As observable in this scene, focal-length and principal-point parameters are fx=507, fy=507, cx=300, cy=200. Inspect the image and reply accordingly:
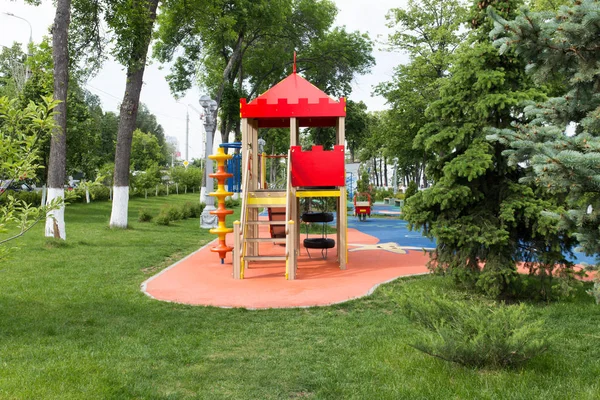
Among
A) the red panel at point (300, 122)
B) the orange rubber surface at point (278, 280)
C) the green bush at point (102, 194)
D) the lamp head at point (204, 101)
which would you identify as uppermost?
the lamp head at point (204, 101)

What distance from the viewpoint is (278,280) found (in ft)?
29.0

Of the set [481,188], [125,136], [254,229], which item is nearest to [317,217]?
[254,229]

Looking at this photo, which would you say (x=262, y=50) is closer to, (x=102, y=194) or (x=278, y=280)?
(x=102, y=194)

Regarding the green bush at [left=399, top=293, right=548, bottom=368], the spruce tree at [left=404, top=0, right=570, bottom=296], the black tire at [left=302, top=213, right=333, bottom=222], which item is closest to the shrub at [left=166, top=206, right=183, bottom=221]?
the black tire at [left=302, top=213, right=333, bottom=222]

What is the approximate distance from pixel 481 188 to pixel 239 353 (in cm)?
426

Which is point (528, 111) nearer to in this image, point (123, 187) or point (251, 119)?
point (251, 119)

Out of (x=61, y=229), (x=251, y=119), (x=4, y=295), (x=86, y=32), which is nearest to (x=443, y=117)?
(x=251, y=119)

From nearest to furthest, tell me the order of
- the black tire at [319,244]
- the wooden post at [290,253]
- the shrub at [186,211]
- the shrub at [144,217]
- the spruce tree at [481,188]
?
the spruce tree at [481,188] → the wooden post at [290,253] → the black tire at [319,244] → the shrub at [144,217] → the shrub at [186,211]

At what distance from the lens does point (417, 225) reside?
278 inches

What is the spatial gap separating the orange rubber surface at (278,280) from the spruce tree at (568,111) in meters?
3.85

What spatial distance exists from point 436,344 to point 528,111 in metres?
2.06

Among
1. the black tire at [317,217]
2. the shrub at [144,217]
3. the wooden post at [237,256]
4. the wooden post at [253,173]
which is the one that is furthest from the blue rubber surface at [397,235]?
the shrub at [144,217]

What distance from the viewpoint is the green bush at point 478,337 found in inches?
159

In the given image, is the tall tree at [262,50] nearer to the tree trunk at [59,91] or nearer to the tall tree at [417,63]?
the tall tree at [417,63]
